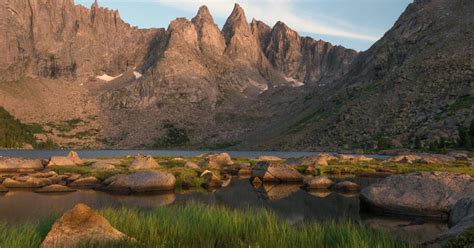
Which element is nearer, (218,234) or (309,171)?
(218,234)

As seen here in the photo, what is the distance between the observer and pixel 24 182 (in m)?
39.2

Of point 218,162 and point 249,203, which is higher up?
point 218,162

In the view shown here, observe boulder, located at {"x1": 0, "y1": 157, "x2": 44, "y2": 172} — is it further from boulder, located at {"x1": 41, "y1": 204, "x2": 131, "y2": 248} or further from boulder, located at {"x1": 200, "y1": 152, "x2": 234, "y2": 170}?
boulder, located at {"x1": 41, "y1": 204, "x2": 131, "y2": 248}

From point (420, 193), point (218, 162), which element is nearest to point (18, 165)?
point (218, 162)

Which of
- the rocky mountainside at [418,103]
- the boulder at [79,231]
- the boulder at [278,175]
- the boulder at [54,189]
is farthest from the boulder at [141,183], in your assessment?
the rocky mountainside at [418,103]

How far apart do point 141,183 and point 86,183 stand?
7.07 meters

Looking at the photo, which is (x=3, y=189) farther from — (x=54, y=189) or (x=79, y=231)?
(x=79, y=231)

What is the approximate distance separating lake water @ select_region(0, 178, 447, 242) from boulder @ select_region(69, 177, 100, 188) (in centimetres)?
351

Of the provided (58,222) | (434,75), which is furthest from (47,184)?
(434,75)

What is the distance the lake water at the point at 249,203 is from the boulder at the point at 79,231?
872cm

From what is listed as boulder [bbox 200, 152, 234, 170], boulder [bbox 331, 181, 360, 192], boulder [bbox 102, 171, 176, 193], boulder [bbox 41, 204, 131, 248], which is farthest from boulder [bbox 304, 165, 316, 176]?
boulder [bbox 41, 204, 131, 248]

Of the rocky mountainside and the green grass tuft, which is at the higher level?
the rocky mountainside

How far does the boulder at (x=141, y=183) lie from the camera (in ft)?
122

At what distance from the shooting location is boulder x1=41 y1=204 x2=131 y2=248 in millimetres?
12914
